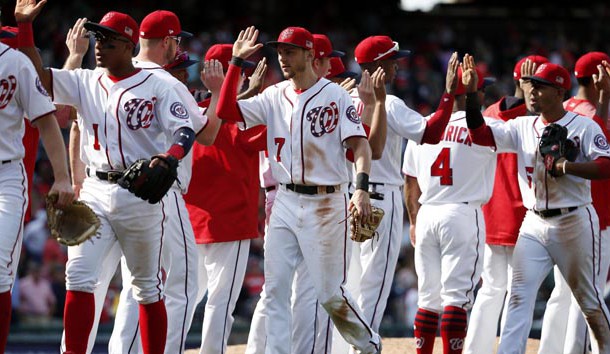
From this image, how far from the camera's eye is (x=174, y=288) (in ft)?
24.3

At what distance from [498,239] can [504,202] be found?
0.33m

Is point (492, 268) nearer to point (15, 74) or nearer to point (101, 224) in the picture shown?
point (101, 224)

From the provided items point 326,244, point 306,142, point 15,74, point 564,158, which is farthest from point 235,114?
point 564,158

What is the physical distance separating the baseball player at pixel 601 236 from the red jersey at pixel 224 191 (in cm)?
219

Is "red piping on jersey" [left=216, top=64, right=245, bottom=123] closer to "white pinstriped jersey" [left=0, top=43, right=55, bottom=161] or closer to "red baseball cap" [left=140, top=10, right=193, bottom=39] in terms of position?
"red baseball cap" [left=140, top=10, right=193, bottom=39]

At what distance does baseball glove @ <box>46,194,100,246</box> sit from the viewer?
6.46 metres

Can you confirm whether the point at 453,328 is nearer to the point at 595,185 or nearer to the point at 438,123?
the point at 438,123

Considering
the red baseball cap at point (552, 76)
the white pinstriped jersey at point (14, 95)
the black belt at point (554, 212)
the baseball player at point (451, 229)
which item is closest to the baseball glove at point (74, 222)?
the white pinstriped jersey at point (14, 95)

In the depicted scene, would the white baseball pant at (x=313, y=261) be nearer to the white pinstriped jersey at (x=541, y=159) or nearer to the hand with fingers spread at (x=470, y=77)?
the hand with fingers spread at (x=470, y=77)

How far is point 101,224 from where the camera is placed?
6691mm

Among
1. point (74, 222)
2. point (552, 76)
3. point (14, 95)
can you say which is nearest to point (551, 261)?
point (552, 76)

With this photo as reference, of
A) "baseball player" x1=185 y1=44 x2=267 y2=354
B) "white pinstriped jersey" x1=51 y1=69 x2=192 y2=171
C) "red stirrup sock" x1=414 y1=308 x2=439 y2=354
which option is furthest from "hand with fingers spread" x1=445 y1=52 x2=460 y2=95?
"white pinstriped jersey" x1=51 y1=69 x2=192 y2=171

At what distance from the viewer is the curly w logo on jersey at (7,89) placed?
249 inches

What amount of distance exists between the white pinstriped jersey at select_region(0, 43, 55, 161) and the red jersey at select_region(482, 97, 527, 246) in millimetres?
3654
